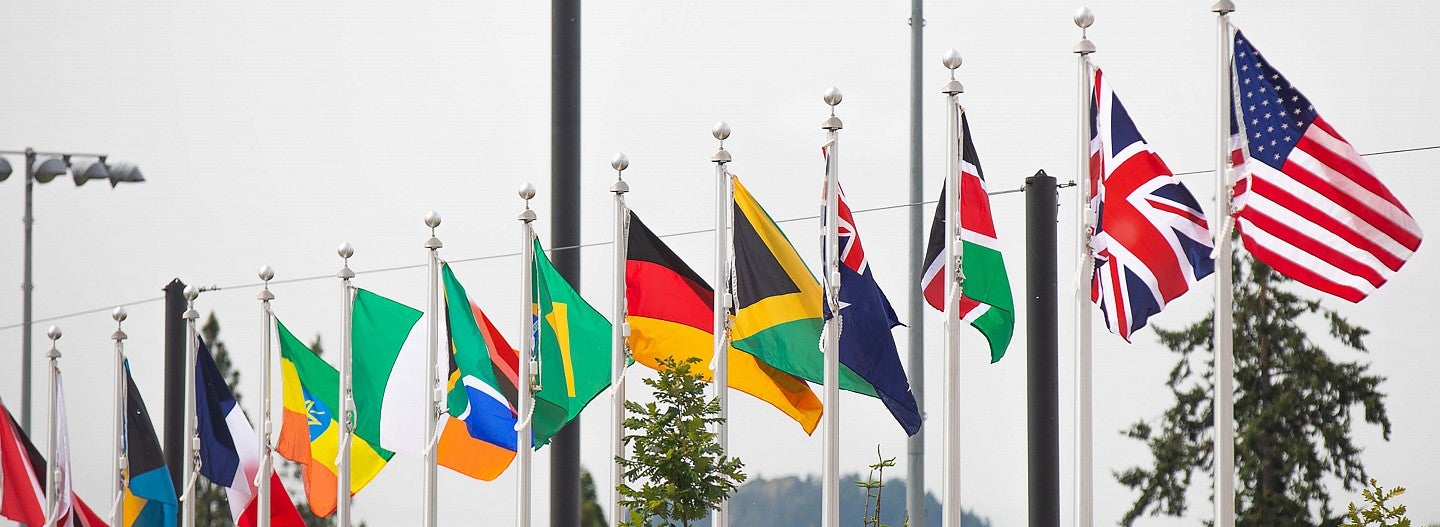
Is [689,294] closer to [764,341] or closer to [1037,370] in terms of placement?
[764,341]

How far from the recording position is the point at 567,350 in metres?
13.3

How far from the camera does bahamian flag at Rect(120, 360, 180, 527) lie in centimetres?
1772

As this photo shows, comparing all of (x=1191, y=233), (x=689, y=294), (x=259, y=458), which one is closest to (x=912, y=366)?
(x=689, y=294)

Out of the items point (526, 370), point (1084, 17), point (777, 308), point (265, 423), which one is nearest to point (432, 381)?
point (526, 370)

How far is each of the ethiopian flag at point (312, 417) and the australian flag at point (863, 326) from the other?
588 cm

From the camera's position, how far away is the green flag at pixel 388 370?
1475cm

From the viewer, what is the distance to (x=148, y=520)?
58.8ft

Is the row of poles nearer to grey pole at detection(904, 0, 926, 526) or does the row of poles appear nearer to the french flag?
the french flag

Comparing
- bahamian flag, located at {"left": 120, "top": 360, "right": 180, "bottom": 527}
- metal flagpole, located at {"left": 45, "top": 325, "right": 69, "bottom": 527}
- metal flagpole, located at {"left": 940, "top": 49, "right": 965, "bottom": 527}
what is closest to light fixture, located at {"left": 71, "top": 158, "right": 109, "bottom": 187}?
metal flagpole, located at {"left": 45, "top": 325, "right": 69, "bottom": 527}

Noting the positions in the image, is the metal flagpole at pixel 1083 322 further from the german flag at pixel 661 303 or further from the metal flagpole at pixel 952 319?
the german flag at pixel 661 303

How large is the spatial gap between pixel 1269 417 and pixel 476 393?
465 inches

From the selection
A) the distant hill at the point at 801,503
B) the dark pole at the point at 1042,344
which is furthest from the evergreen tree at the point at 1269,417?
the dark pole at the point at 1042,344

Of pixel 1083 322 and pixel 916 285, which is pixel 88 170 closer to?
pixel 916 285

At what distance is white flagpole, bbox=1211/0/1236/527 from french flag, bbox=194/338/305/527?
33.1 ft
